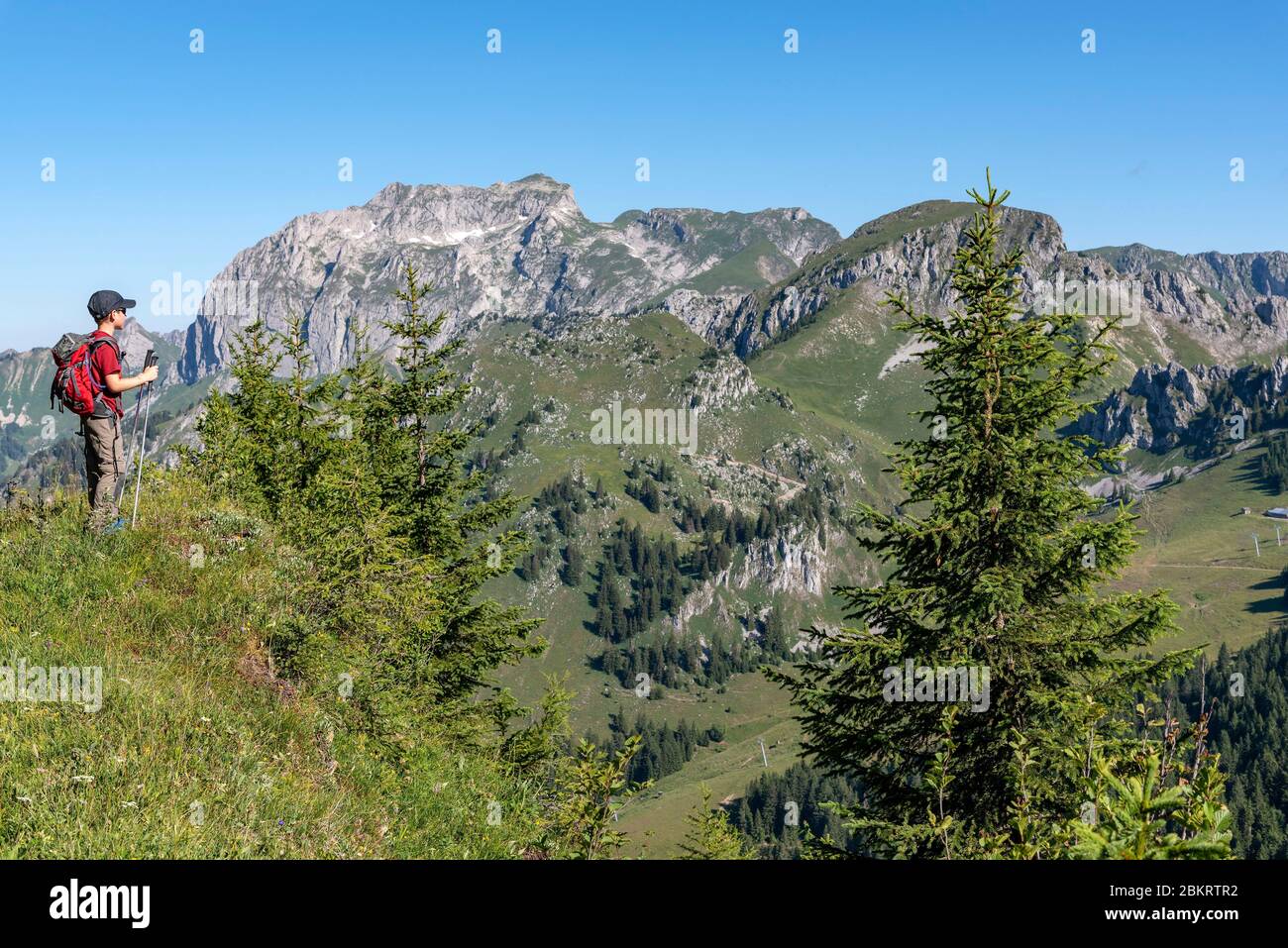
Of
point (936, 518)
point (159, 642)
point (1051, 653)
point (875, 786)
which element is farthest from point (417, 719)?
point (1051, 653)

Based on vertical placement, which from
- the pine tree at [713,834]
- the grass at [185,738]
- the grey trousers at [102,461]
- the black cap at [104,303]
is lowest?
the pine tree at [713,834]

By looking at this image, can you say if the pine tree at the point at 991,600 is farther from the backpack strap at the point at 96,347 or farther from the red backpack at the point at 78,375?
the red backpack at the point at 78,375

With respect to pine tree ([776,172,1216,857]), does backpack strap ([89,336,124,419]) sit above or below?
above

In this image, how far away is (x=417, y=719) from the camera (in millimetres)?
14344

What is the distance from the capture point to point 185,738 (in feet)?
26.1

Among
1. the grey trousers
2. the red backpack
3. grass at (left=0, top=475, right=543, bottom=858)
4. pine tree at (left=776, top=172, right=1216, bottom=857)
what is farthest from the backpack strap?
pine tree at (left=776, top=172, right=1216, bottom=857)

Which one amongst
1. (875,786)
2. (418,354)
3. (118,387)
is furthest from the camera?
(418,354)

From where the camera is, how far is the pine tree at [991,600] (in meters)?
14.7

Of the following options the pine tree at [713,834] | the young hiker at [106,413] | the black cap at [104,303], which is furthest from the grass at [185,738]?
the pine tree at [713,834]

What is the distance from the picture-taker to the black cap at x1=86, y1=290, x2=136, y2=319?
13.1 m

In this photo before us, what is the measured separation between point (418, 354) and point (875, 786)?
20.6m

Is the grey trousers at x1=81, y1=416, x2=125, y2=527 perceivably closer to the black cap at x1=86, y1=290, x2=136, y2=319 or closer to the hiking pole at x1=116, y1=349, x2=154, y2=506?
the hiking pole at x1=116, y1=349, x2=154, y2=506

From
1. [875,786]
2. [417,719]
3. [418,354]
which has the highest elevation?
[418,354]
